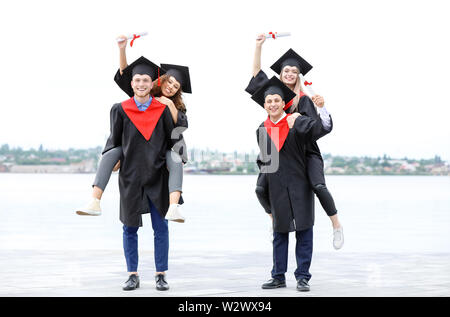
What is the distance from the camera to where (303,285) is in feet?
22.6

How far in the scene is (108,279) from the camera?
755 centimetres

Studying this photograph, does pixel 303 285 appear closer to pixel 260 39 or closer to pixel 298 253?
pixel 298 253

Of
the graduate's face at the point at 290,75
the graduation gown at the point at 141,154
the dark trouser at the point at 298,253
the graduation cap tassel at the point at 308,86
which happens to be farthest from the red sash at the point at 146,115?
the dark trouser at the point at 298,253

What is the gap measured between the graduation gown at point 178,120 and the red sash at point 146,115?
0.20 metres

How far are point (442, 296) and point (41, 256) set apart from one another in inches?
201

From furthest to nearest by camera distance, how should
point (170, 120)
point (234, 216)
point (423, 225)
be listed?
1. point (234, 216)
2. point (423, 225)
3. point (170, 120)

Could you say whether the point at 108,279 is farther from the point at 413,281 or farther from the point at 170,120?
the point at 413,281

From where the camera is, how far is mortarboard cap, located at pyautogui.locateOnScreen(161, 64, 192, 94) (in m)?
7.24

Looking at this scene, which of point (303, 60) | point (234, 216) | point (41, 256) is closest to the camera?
point (303, 60)

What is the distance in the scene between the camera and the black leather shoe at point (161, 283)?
6828 millimetres

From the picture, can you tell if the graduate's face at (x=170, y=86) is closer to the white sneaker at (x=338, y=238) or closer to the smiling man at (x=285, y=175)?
the smiling man at (x=285, y=175)

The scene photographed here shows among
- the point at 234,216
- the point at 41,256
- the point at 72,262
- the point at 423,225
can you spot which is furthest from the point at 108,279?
the point at 234,216

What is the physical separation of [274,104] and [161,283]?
1.88m

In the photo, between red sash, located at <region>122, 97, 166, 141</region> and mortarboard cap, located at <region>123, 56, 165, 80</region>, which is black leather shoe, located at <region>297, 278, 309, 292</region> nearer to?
red sash, located at <region>122, 97, 166, 141</region>
